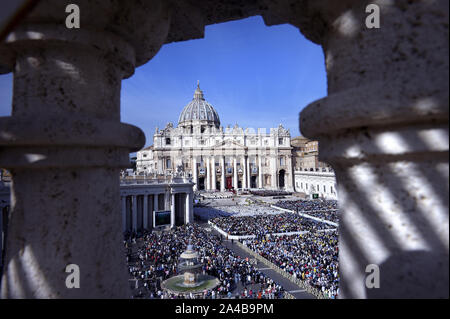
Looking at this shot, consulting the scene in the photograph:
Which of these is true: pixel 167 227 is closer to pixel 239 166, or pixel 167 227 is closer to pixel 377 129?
pixel 377 129

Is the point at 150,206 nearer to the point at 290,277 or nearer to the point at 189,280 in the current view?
the point at 189,280

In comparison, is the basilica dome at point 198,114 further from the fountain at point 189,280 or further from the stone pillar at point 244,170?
the fountain at point 189,280

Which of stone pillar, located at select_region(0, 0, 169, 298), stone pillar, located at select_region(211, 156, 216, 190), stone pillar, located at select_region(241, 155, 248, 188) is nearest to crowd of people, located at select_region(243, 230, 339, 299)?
stone pillar, located at select_region(0, 0, 169, 298)

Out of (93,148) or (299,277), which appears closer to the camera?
(93,148)

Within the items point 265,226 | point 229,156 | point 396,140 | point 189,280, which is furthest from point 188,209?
point 229,156

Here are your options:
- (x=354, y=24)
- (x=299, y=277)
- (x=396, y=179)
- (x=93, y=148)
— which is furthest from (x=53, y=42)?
(x=299, y=277)
